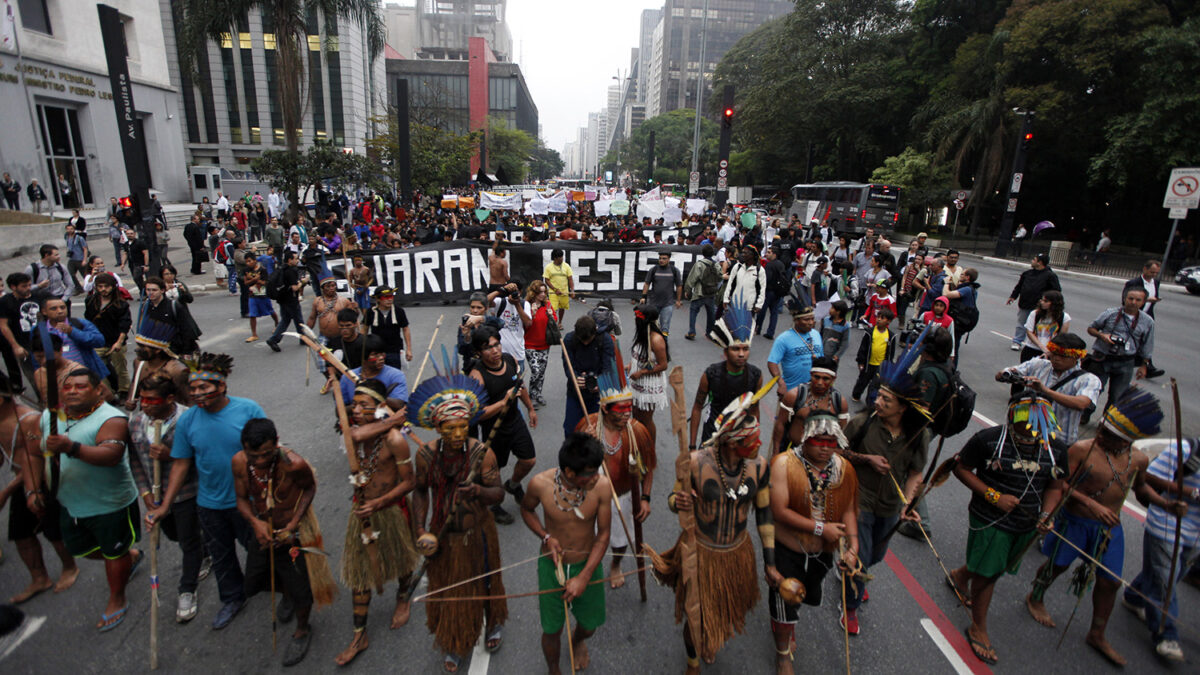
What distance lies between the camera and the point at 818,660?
361cm

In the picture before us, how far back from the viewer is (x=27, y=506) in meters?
3.75

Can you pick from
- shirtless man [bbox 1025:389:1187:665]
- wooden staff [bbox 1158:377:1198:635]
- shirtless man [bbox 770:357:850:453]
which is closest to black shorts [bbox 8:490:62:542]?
shirtless man [bbox 770:357:850:453]

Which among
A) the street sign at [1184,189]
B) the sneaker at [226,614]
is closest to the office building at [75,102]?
the sneaker at [226,614]

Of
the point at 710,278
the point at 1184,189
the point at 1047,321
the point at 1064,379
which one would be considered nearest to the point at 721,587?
the point at 1064,379

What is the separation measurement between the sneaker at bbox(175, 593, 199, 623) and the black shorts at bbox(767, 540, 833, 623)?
11.9ft

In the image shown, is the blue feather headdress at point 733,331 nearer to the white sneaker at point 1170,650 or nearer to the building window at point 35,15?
the white sneaker at point 1170,650

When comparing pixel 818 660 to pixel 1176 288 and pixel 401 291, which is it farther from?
pixel 1176 288

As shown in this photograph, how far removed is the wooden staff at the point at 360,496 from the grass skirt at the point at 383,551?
0.06 ft

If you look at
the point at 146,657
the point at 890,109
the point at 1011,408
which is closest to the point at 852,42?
the point at 890,109

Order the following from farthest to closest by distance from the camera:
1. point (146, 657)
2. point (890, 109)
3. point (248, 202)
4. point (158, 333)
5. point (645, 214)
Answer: point (890, 109) → point (248, 202) → point (645, 214) → point (158, 333) → point (146, 657)

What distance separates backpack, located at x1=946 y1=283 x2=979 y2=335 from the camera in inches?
336

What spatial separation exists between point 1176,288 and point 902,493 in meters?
23.4

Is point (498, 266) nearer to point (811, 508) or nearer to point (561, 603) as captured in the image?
point (561, 603)

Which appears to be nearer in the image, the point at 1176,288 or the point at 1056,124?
the point at 1176,288
